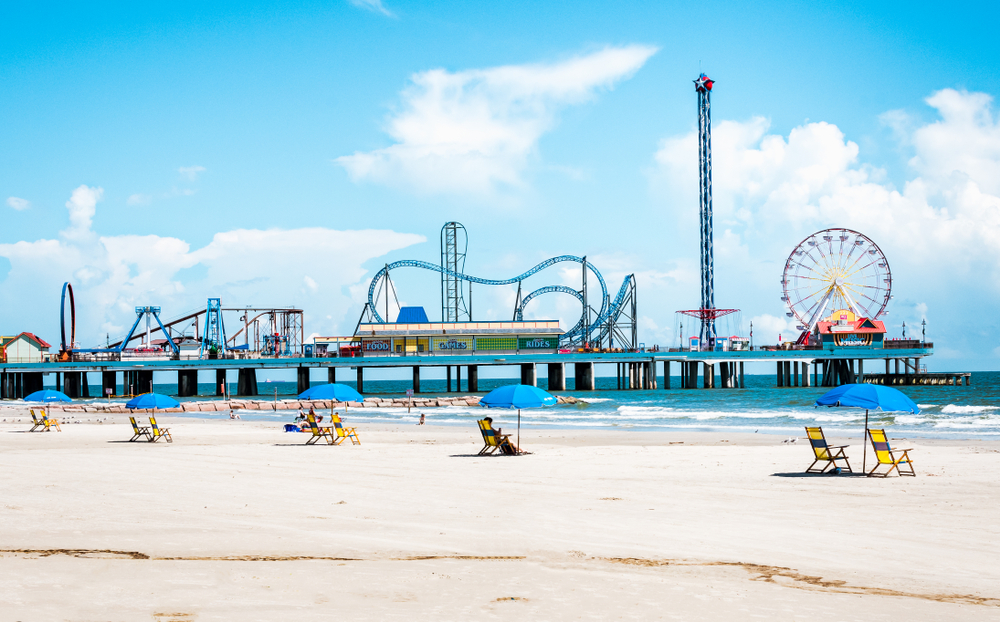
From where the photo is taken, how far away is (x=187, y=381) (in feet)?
226

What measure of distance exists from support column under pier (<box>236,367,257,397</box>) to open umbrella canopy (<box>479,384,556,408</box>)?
52.3 metres

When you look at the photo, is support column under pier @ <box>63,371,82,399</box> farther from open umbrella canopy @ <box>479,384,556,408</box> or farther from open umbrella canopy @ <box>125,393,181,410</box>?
open umbrella canopy @ <box>479,384,556,408</box>

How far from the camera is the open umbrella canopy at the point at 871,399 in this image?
522 inches

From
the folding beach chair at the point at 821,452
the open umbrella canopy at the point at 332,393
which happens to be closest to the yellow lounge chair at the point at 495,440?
the open umbrella canopy at the point at 332,393

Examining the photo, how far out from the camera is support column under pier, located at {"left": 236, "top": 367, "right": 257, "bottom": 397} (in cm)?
6600

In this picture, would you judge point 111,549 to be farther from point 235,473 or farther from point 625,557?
point 235,473

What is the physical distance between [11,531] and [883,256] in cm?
7485

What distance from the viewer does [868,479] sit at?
12750mm

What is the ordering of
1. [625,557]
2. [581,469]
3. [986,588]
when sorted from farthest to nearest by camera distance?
[581,469] → [625,557] → [986,588]

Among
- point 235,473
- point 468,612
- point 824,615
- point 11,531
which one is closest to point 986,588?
point 824,615

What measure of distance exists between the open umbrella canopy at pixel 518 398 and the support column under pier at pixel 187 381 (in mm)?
56997

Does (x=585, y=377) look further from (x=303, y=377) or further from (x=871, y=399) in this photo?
(x=871, y=399)

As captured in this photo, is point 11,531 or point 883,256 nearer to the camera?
point 11,531

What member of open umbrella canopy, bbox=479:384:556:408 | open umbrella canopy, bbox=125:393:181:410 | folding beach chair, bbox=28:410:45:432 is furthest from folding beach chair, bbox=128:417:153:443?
open umbrella canopy, bbox=479:384:556:408
